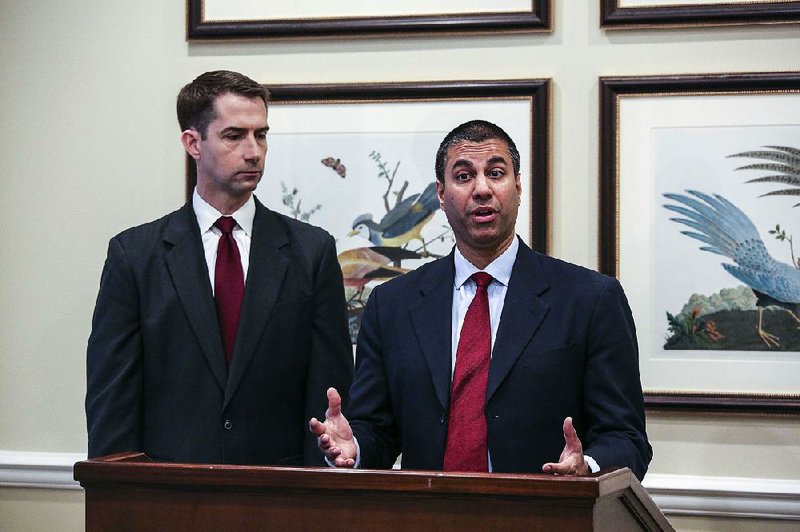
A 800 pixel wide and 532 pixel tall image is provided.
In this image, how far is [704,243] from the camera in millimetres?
3697

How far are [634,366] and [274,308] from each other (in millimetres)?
1025

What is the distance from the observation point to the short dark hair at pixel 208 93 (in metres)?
3.21

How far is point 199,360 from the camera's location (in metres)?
3.07

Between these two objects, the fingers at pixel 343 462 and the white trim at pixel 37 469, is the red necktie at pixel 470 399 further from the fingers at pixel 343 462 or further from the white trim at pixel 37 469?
the white trim at pixel 37 469

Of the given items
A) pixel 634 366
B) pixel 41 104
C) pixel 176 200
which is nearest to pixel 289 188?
pixel 176 200

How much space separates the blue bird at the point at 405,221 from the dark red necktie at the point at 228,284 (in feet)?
2.61

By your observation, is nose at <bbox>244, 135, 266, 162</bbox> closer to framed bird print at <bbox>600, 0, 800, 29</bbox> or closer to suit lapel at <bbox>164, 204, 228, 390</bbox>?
suit lapel at <bbox>164, 204, 228, 390</bbox>

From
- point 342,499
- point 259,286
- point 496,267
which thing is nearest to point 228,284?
point 259,286

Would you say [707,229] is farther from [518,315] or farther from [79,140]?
[79,140]

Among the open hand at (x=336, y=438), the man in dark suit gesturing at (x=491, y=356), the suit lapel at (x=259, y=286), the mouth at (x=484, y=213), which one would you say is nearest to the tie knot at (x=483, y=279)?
the man in dark suit gesturing at (x=491, y=356)

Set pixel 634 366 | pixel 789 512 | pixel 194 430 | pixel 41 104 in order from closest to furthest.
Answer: pixel 634 366 < pixel 194 430 < pixel 789 512 < pixel 41 104

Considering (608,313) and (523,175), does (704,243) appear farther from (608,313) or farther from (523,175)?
(608,313)

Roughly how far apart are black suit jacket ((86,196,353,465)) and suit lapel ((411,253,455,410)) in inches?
19.2

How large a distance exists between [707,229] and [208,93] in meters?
1.66
